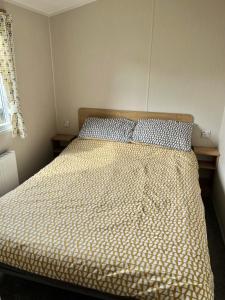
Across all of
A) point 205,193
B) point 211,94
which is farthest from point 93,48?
point 205,193

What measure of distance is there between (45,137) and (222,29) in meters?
2.45

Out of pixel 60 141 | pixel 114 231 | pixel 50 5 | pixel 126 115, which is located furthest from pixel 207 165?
pixel 50 5

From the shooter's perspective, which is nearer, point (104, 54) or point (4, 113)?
point (4, 113)

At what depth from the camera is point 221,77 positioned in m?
2.62

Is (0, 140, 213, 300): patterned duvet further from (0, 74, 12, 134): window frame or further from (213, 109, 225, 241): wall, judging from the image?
(0, 74, 12, 134): window frame

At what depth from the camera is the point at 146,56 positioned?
9.08 ft

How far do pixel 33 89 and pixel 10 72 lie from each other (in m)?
0.50

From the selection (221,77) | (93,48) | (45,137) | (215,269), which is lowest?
(215,269)

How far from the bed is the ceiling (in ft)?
5.70

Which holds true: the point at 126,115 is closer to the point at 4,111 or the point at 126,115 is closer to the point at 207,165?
the point at 207,165

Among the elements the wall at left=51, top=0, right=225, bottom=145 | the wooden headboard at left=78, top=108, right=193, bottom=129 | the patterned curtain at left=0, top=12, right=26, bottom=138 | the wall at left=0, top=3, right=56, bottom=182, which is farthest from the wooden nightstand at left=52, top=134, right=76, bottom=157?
the patterned curtain at left=0, top=12, right=26, bottom=138

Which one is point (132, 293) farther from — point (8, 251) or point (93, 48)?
point (93, 48)

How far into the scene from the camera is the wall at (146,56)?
255 cm

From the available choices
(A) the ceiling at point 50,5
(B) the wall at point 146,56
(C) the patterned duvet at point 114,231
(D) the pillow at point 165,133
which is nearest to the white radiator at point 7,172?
(C) the patterned duvet at point 114,231
